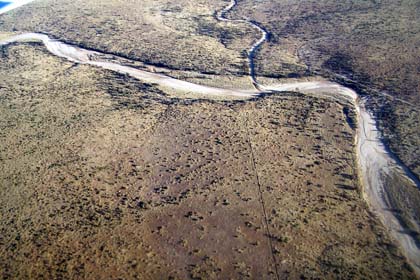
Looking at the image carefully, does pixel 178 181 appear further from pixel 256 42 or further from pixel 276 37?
pixel 276 37

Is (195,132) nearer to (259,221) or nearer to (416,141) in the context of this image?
(259,221)

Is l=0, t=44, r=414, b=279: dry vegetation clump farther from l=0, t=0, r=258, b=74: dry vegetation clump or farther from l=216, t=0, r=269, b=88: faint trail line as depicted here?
l=0, t=0, r=258, b=74: dry vegetation clump

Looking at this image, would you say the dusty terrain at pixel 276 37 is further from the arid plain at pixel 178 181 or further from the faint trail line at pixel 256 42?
the arid plain at pixel 178 181

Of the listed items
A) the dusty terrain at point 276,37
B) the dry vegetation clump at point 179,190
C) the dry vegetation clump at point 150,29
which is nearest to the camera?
the dry vegetation clump at point 179,190

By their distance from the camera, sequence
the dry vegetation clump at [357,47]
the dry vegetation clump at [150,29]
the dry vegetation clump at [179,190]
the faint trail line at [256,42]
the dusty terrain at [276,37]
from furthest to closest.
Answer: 1. the dry vegetation clump at [150,29]
2. the faint trail line at [256,42]
3. the dusty terrain at [276,37]
4. the dry vegetation clump at [357,47]
5. the dry vegetation clump at [179,190]

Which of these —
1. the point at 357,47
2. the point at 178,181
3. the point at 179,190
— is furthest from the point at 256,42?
the point at 179,190

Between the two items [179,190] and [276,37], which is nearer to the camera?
[179,190]

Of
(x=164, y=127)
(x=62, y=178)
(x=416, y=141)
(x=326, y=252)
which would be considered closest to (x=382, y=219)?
(x=326, y=252)

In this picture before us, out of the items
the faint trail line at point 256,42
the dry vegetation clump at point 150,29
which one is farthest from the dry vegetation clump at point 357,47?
the dry vegetation clump at point 150,29
